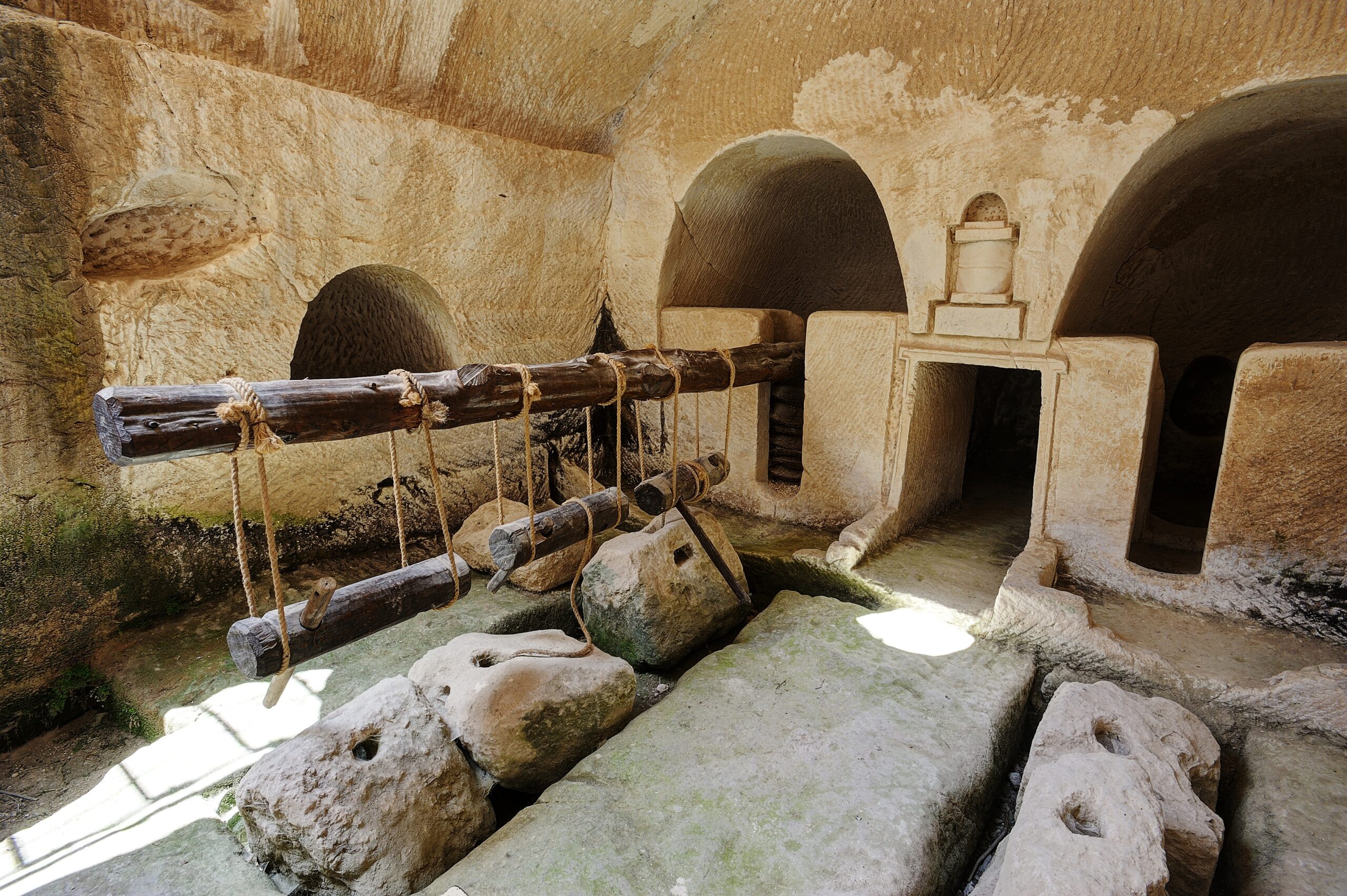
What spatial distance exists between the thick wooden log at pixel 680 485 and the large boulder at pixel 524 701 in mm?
832

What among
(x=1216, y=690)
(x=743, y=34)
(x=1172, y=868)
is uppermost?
(x=743, y=34)

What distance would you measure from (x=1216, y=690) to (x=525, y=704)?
2.99 metres

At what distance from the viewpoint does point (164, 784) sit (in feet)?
9.92

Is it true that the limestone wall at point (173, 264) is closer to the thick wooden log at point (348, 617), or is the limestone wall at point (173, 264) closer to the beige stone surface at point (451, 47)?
the beige stone surface at point (451, 47)

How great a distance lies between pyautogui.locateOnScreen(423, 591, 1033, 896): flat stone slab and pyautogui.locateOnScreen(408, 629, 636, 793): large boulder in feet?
0.55

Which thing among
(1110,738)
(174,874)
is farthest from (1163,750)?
(174,874)

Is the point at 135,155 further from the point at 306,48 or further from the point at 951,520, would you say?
the point at 951,520

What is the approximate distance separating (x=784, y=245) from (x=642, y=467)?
3.32 metres

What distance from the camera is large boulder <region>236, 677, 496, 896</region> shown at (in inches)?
95.0

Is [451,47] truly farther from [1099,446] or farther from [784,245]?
[1099,446]

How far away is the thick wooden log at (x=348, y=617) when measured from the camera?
2404 millimetres

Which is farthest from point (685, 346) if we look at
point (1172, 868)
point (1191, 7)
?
point (1172, 868)

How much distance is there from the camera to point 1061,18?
365 cm

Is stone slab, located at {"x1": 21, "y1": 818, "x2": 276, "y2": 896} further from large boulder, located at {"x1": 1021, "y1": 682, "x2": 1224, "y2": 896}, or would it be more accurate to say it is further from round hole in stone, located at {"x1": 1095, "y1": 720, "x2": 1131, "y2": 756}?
round hole in stone, located at {"x1": 1095, "y1": 720, "x2": 1131, "y2": 756}
